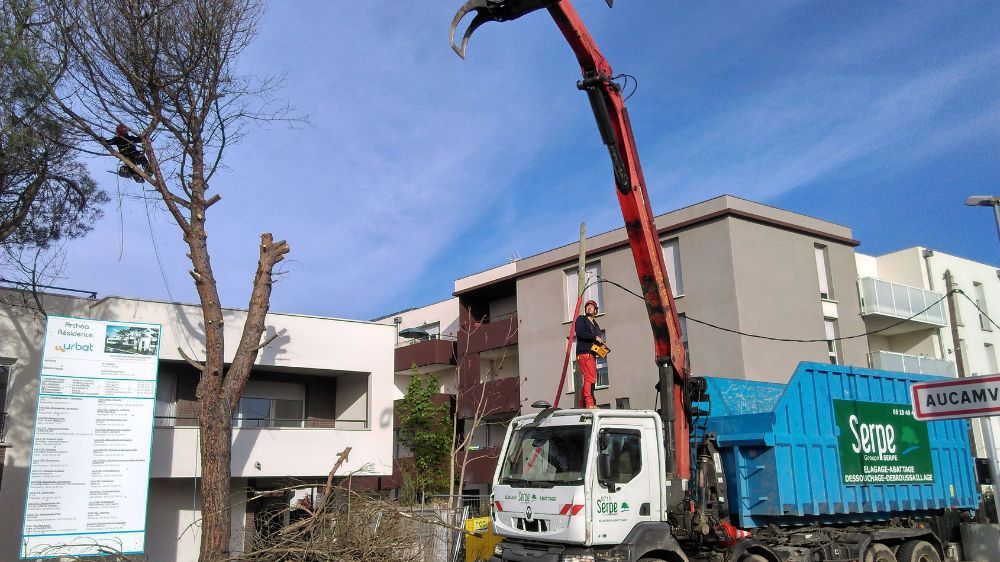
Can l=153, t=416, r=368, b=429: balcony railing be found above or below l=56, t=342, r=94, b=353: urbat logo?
below

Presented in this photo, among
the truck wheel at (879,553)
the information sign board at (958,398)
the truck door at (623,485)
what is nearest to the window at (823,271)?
the truck wheel at (879,553)

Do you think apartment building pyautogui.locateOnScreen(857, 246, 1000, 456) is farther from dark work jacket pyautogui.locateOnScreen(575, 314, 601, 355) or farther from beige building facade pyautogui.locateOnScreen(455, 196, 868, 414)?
dark work jacket pyautogui.locateOnScreen(575, 314, 601, 355)

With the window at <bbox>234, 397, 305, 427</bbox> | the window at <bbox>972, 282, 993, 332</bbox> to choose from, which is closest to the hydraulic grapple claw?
the window at <bbox>234, 397, 305, 427</bbox>

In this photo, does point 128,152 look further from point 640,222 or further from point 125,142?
point 640,222

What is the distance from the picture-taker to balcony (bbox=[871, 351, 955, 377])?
97.4 feet

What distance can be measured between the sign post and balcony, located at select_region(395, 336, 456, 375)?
31153 millimetres

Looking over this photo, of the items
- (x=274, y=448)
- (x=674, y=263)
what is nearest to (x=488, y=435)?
(x=674, y=263)

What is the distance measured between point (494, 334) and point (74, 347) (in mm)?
22821

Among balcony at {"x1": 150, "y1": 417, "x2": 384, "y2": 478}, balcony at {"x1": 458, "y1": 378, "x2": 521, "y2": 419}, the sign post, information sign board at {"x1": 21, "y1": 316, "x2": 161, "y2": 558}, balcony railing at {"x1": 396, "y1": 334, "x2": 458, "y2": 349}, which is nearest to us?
the sign post

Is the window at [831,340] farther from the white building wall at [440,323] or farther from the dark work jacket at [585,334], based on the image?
the dark work jacket at [585,334]

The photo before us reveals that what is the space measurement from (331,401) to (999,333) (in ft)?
98.3

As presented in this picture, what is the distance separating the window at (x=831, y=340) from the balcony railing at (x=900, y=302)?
1865 millimetres

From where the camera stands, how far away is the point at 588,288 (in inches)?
1287

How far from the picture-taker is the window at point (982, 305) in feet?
118
